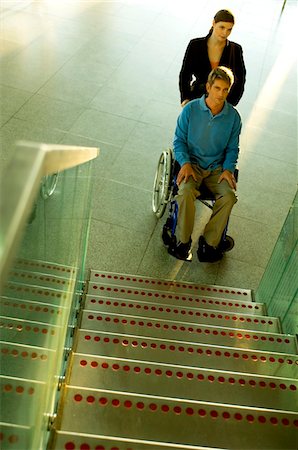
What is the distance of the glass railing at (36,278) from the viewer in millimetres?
918

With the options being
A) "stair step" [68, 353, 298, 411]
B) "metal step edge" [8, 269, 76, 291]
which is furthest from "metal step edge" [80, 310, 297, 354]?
"stair step" [68, 353, 298, 411]

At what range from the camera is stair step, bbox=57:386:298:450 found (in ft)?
5.75

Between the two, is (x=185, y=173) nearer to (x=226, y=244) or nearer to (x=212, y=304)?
(x=226, y=244)

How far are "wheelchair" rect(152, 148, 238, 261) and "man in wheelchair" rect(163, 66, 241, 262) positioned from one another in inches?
3.1

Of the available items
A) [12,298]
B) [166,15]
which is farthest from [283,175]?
[166,15]

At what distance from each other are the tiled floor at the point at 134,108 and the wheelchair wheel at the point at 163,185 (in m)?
0.12

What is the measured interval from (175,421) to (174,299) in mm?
1337

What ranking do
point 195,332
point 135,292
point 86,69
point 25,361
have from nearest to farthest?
point 25,361 < point 195,332 < point 135,292 < point 86,69

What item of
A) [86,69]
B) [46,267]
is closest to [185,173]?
[46,267]

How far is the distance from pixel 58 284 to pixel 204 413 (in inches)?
30.6

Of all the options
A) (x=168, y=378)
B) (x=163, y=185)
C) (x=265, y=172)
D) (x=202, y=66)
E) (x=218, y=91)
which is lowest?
(x=265, y=172)

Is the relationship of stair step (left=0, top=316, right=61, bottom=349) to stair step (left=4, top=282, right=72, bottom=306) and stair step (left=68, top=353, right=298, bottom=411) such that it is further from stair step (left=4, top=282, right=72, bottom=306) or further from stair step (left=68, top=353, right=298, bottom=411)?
stair step (left=68, top=353, right=298, bottom=411)

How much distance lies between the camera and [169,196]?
11.6ft

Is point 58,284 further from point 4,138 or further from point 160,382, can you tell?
point 4,138
